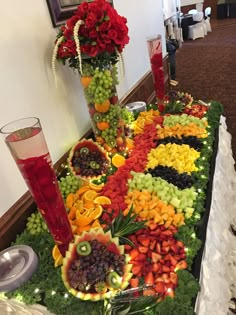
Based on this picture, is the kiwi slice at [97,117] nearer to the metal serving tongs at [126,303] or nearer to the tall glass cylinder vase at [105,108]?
the tall glass cylinder vase at [105,108]

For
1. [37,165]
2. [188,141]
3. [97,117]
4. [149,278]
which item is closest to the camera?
[37,165]

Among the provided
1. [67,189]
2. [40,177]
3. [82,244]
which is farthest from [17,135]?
[67,189]

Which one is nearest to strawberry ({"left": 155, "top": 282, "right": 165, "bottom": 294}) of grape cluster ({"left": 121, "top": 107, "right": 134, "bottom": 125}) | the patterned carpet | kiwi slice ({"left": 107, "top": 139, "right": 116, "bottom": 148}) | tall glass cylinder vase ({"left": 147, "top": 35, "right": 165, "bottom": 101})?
kiwi slice ({"left": 107, "top": 139, "right": 116, "bottom": 148})

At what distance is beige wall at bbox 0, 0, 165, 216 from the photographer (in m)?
0.89

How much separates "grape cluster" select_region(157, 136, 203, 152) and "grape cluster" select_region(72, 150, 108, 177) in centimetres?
33

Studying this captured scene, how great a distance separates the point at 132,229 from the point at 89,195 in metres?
0.23

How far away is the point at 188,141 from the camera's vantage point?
130 centimetres

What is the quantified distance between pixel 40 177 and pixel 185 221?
487 mm

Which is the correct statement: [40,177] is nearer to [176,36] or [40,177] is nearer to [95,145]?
[95,145]

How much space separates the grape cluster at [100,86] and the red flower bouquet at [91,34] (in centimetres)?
5

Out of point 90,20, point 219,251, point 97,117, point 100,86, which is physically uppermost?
point 90,20

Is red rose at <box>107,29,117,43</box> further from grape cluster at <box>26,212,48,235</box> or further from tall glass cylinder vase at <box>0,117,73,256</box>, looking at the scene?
grape cluster at <box>26,212,48,235</box>

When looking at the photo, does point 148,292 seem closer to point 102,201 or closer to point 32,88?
point 102,201

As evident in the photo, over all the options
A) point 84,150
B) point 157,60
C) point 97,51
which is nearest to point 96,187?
point 84,150
